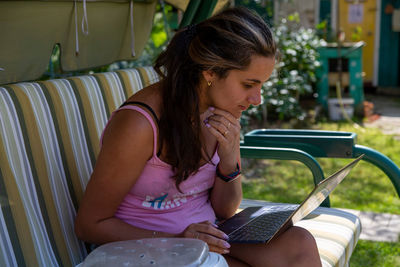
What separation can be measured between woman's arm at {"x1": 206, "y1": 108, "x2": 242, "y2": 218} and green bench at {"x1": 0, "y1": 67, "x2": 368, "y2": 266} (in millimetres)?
396

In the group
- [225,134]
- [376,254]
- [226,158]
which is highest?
[225,134]

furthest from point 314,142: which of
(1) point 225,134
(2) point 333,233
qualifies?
(1) point 225,134

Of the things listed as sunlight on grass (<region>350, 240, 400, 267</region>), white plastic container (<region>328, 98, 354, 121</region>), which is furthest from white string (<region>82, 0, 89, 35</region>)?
white plastic container (<region>328, 98, 354, 121</region>)

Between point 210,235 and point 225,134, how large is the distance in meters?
0.41

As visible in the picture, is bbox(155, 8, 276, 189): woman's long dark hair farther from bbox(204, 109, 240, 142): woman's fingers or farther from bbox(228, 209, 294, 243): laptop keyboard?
bbox(228, 209, 294, 243): laptop keyboard

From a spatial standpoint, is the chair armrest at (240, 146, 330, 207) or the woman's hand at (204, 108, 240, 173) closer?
the woman's hand at (204, 108, 240, 173)

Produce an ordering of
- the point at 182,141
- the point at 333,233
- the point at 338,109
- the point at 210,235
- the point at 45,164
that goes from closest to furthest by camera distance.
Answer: the point at 210,235
the point at 182,141
the point at 45,164
the point at 333,233
the point at 338,109

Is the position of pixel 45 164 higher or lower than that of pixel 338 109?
higher

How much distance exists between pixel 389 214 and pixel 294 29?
430 cm

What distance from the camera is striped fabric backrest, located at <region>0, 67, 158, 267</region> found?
163 cm

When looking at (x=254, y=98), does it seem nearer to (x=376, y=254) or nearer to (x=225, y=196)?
(x=225, y=196)

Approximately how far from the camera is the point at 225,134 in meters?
1.76

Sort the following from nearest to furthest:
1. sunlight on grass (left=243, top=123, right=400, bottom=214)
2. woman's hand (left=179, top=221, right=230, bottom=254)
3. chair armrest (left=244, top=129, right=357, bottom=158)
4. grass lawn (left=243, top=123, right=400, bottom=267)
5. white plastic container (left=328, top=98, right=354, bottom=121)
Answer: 1. woman's hand (left=179, top=221, right=230, bottom=254)
2. chair armrest (left=244, top=129, right=357, bottom=158)
3. grass lawn (left=243, top=123, right=400, bottom=267)
4. sunlight on grass (left=243, top=123, right=400, bottom=214)
5. white plastic container (left=328, top=98, right=354, bottom=121)

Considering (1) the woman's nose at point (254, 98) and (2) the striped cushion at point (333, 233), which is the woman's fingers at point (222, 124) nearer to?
(1) the woman's nose at point (254, 98)
